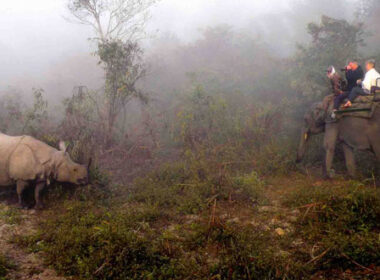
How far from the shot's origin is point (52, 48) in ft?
112

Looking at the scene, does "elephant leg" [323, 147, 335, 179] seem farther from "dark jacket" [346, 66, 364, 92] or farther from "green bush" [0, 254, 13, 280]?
"green bush" [0, 254, 13, 280]

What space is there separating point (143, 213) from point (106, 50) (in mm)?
7056

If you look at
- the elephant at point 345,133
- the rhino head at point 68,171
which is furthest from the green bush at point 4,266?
the elephant at point 345,133

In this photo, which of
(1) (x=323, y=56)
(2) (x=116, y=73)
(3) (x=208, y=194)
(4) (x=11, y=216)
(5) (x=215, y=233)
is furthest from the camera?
(1) (x=323, y=56)

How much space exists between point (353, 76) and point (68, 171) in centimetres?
692

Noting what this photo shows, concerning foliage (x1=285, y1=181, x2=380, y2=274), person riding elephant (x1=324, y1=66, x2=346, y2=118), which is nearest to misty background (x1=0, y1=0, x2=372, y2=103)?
person riding elephant (x1=324, y1=66, x2=346, y2=118)

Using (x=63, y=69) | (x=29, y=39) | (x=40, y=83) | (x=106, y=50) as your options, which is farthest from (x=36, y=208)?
(x=29, y=39)

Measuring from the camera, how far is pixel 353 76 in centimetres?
741

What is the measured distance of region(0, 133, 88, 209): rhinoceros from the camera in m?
6.51

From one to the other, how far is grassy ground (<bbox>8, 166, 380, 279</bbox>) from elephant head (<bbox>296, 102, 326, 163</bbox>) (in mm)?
1320

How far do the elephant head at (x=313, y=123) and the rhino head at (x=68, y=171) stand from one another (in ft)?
18.0

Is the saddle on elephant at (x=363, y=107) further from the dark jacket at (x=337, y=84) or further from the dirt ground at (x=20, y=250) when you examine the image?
the dirt ground at (x=20, y=250)

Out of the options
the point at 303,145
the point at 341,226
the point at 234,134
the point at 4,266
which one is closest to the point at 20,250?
the point at 4,266

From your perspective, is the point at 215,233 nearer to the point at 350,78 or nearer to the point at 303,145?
the point at 303,145
